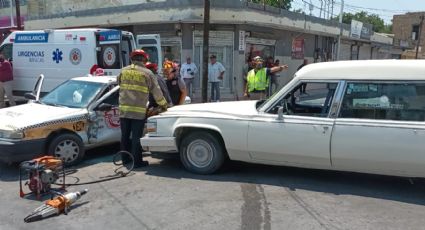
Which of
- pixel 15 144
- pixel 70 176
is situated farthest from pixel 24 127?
pixel 70 176

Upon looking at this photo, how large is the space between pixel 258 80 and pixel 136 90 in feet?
15.9

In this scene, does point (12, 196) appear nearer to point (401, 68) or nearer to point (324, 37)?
point (401, 68)

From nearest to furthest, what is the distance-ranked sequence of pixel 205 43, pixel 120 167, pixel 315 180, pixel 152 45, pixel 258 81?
1. pixel 315 180
2. pixel 120 167
3. pixel 258 81
4. pixel 205 43
5. pixel 152 45

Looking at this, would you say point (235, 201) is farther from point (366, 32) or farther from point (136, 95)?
point (366, 32)

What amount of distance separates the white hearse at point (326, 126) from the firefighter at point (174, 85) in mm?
1684

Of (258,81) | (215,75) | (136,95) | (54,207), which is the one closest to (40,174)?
(54,207)

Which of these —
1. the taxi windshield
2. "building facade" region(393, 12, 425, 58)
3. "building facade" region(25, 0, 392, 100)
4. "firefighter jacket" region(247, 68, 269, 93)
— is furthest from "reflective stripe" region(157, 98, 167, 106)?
"building facade" region(393, 12, 425, 58)

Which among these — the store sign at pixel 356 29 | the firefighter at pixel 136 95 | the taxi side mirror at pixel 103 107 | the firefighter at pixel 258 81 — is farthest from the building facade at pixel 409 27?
the firefighter at pixel 136 95

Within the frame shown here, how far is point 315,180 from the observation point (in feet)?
19.9

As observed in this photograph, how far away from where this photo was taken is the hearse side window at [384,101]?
17.2 feet

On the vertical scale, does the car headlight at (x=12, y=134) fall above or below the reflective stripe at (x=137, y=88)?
below

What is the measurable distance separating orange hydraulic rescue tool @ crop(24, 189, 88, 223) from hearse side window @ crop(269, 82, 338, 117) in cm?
270

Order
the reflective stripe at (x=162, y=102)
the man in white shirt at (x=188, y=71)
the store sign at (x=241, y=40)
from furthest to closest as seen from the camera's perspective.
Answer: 1. the store sign at (x=241, y=40)
2. the man in white shirt at (x=188, y=71)
3. the reflective stripe at (x=162, y=102)

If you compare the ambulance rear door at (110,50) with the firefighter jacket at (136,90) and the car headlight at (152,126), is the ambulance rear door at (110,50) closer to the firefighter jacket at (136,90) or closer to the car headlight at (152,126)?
the firefighter jacket at (136,90)
